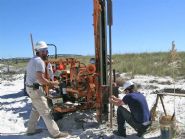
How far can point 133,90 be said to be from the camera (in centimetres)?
882

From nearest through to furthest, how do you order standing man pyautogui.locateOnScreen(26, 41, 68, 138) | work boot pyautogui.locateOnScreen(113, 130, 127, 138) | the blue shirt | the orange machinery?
1. the blue shirt
2. work boot pyautogui.locateOnScreen(113, 130, 127, 138)
3. standing man pyautogui.locateOnScreen(26, 41, 68, 138)
4. the orange machinery

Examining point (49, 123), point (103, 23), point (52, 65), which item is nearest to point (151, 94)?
point (52, 65)

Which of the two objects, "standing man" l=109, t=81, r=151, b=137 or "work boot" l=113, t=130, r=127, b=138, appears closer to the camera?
"standing man" l=109, t=81, r=151, b=137

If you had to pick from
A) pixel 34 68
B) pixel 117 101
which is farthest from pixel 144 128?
pixel 34 68

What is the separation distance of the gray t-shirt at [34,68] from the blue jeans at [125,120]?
1.89 metres

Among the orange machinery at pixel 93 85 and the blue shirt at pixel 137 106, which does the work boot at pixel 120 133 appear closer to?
the blue shirt at pixel 137 106

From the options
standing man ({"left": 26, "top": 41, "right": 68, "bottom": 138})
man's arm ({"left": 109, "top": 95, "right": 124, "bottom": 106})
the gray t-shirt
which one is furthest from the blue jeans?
the gray t-shirt

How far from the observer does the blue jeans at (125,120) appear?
873 cm

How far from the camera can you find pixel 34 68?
9.20m

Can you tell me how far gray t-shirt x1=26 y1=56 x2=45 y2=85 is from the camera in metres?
9.09

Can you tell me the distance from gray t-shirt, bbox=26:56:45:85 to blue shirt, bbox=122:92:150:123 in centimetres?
192

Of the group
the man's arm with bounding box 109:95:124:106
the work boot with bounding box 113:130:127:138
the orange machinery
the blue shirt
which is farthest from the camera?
the orange machinery

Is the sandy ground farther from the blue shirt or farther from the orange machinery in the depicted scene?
the blue shirt

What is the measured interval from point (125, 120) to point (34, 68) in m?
2.25
